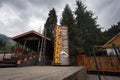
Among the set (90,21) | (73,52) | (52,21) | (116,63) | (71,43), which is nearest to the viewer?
(116,63)

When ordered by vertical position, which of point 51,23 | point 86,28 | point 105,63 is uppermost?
point 51,23

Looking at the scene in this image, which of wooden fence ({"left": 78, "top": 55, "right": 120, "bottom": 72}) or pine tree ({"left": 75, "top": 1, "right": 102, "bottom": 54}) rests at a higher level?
pine tree ({"left": 75, "top": 1, "right": 102, "bottom": 54})

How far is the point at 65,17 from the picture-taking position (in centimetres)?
2177

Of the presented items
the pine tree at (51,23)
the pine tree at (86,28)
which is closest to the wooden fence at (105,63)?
the pine tree at (86,28)

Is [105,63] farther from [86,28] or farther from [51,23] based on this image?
[51,23]

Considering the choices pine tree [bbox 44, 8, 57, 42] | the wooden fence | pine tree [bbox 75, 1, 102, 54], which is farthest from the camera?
pine tree [bbox 44, 8, 57, 42]

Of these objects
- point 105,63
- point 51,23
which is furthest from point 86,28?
point 105,63

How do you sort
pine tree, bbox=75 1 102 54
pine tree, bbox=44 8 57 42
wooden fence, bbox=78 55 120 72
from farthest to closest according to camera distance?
pine tree, bbox=44 8 57 42, pine tree, bbox=75 1 102 54, wooden fence, bbox=78 55 120 72

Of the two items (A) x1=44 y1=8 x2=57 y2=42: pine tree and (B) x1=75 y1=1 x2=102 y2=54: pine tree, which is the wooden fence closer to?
(B) x1=75 y1=1 x2=102 y2=54: pine tree

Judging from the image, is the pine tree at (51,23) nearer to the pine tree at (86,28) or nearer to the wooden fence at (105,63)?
the pine tree at (86,28)

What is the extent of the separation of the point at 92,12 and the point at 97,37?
6657 millimetres

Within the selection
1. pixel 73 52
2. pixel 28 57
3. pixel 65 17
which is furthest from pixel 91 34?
pixel 28 57

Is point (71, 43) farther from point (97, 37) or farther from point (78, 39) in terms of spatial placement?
point (97, 37)

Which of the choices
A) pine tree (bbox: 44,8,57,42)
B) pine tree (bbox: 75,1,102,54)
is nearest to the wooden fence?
pine tree (bbox: 75,1,102,54)
